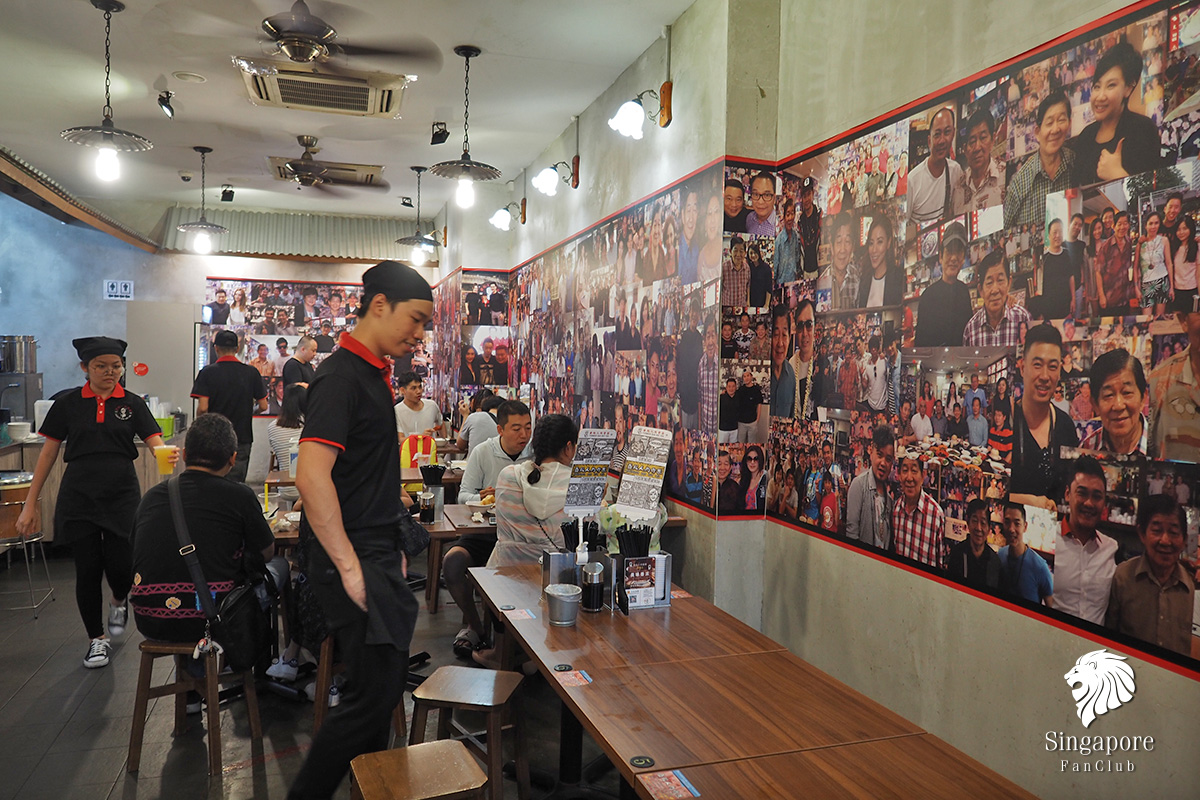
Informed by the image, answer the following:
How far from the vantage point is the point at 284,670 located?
4.32 metres

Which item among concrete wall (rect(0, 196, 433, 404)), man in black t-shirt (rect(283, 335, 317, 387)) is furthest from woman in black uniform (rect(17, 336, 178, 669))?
concrete wall (rect(0, 196, 433, 404))

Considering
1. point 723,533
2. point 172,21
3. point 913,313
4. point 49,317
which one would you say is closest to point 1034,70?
point 913,313

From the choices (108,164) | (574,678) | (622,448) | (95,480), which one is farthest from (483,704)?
(108,164)

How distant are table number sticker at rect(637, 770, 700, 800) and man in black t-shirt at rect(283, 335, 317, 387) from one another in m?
8.73

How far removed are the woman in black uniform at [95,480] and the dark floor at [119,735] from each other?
317 mm

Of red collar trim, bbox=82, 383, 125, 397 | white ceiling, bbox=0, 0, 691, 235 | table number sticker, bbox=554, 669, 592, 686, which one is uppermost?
white ceiling, bbox=0, 0, 691, 235

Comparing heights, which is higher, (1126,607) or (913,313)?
(913,313)

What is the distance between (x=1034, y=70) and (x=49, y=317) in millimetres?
11644

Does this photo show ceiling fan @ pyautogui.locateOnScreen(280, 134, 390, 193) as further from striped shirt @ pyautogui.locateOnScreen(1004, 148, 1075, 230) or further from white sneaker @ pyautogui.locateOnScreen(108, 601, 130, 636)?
striped shirt @ pyautogui.locateOnScreen(1004, 148, 1075, 230)

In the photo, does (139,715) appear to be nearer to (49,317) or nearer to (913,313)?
(913,313)

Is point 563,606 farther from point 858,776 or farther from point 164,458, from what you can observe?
point 164,458

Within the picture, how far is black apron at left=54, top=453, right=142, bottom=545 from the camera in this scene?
435 cm

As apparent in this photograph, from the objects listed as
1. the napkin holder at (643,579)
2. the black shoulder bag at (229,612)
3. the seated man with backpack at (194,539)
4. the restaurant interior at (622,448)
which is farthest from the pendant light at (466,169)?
the napkin holder at (643,579)

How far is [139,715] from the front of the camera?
337cm
